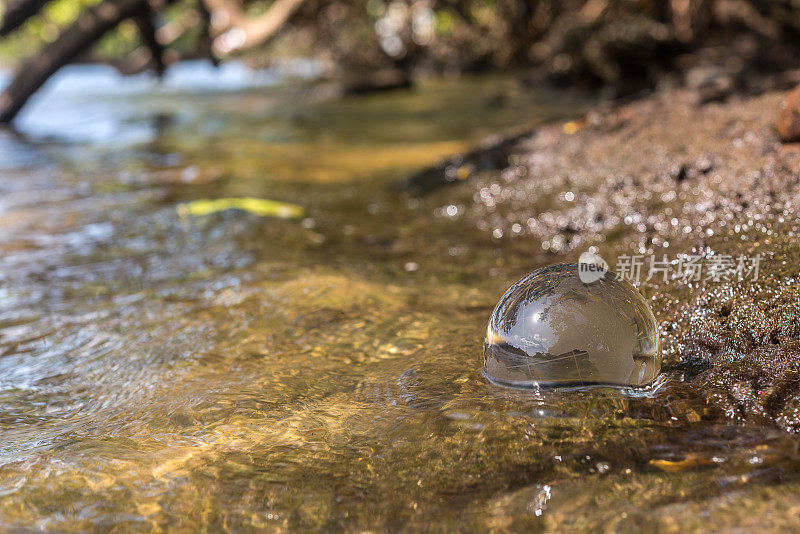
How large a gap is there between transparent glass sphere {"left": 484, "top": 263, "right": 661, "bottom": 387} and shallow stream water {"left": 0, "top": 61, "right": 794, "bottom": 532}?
0.07 m

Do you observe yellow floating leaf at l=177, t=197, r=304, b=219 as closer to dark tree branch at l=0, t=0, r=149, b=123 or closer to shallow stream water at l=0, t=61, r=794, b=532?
shallow stream water at l=0, t=61, r=794, b=532

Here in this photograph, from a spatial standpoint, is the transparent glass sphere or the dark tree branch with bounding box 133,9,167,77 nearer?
the transparent glass sphere

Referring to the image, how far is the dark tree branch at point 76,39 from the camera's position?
10562mm

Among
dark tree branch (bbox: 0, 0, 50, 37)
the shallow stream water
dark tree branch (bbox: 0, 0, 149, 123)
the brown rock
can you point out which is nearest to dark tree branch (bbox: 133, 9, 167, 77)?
dark tree branch (bbox: 0, 0, 149, 123)

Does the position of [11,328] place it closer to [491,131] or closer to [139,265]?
[139,265]

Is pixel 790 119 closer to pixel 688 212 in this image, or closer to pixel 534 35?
pixel 688 212

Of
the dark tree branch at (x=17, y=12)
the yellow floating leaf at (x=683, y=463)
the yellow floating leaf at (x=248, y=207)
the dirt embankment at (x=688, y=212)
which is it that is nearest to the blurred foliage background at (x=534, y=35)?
the dark tree branch at (x=17, y=12)

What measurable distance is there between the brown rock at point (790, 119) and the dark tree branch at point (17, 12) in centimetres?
996

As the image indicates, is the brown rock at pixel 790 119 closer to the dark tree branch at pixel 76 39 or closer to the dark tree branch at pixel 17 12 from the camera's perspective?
the dark tree branch at pixel 76 39

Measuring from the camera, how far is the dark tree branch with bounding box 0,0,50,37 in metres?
10.0

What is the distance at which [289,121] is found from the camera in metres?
11.0

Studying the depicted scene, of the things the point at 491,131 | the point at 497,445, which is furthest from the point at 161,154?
the point at 497,445

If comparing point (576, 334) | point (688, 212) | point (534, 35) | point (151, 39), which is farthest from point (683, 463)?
point (534, 35)

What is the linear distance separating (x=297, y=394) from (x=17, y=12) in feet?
32.4
